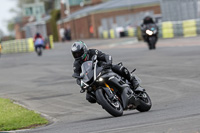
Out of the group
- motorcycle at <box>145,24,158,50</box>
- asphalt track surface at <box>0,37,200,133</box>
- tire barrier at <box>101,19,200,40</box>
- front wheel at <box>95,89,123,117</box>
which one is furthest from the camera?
tire barrier at <box>101,19,200,40</box>

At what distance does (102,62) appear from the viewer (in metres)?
9.38

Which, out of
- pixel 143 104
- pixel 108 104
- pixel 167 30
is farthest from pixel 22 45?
pixel 108 104

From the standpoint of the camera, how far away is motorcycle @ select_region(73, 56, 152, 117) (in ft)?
29.6

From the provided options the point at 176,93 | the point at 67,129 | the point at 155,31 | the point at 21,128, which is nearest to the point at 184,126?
the point at 67,129

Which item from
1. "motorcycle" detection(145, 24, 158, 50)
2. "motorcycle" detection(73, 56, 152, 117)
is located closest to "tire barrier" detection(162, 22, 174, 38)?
"motorcycle" detection(145, 24, 158, 50)

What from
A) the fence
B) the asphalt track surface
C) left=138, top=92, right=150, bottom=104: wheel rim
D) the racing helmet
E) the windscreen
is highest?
the racing helmet

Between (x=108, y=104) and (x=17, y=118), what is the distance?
6.46 feet

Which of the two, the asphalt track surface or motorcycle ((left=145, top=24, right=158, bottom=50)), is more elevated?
motorcycle ((left=145, top=24, right=158, bottom=50))

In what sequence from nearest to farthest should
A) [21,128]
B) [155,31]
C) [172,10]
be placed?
[21,128] < [155,31] < [172,10]

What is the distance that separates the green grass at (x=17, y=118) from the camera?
926 cm

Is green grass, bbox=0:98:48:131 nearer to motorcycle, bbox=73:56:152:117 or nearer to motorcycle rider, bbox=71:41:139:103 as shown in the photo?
motorcycle rider, bbox=71:41:139:103

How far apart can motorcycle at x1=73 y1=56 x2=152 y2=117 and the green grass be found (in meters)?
1.13

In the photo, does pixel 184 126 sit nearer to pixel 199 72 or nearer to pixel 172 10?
pixel 199 72

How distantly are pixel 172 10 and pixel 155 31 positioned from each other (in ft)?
45.9
